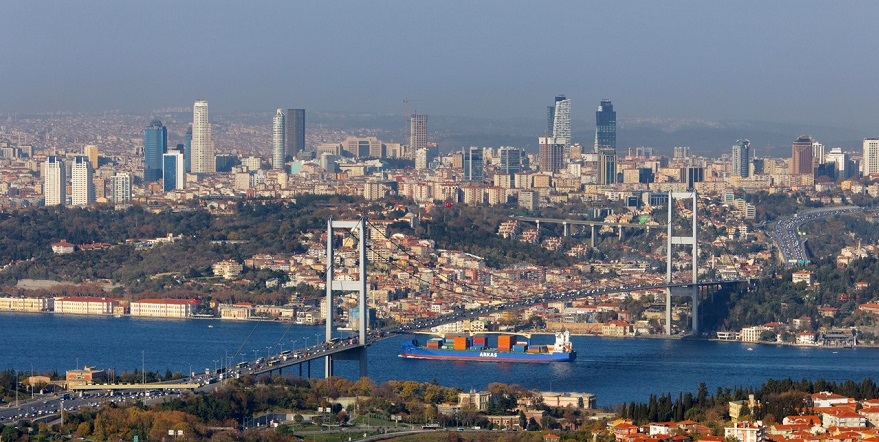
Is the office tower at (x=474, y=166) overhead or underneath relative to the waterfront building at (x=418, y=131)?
underneath

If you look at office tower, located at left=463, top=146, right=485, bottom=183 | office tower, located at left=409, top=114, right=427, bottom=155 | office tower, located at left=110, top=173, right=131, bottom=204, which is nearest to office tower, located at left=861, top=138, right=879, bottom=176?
office tower, located at left=463, top=146, right=485, bottom=183

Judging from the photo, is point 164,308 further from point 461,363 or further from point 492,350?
point 461,363

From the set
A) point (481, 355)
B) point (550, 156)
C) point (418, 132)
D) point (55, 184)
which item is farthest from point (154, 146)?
point (481, 355)

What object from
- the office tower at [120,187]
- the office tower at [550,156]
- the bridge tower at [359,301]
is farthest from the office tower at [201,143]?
the bridge tower at [359,301]

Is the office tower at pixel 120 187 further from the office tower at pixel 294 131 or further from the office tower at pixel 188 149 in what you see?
the office tower at pixel 294 131

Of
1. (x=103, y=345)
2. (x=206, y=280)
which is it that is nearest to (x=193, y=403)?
(x=103, y=345)

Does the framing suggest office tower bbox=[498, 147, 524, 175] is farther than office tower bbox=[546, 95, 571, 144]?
No

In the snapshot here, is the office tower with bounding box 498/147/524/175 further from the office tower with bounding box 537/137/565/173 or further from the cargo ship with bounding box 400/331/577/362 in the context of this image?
the cargo ship with bounding box 400/331/577/362
